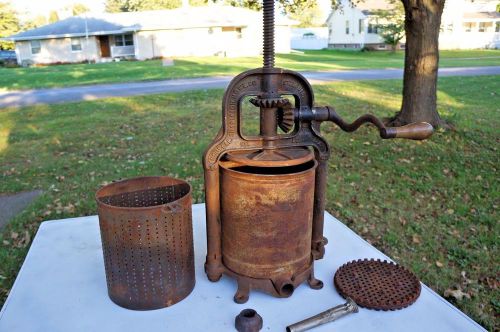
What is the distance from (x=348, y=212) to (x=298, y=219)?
6.69 feet

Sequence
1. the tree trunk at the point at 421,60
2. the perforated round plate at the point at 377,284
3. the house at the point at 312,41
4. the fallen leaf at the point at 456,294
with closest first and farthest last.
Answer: the perforated round plate at the point at 377,284 → the fallen leaf at the point at 456,294 → the tree trunk at the point at 421,60 → the house at the point at 312,41

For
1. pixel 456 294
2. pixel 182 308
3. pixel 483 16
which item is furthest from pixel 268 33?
pixel 483 16

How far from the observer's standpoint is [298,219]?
2.46 meters

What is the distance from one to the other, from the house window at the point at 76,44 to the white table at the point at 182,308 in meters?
30.7

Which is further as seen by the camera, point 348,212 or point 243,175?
point 348,212

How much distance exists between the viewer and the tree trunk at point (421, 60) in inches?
241

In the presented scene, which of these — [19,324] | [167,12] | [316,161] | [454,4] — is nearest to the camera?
[19,324]

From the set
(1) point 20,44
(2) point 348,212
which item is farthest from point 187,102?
(1) point 20,44

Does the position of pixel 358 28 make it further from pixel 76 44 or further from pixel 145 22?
pixel 76 44

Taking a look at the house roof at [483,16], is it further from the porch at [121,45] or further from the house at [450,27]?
the porch at [121,45]

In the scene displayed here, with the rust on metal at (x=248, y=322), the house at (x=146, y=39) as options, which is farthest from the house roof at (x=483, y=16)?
the rust on metal at (x=248, y=322)

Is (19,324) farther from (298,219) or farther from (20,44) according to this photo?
(20,44)

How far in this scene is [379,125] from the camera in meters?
2.30

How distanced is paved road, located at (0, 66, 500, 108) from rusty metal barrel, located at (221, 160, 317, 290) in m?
10.1
